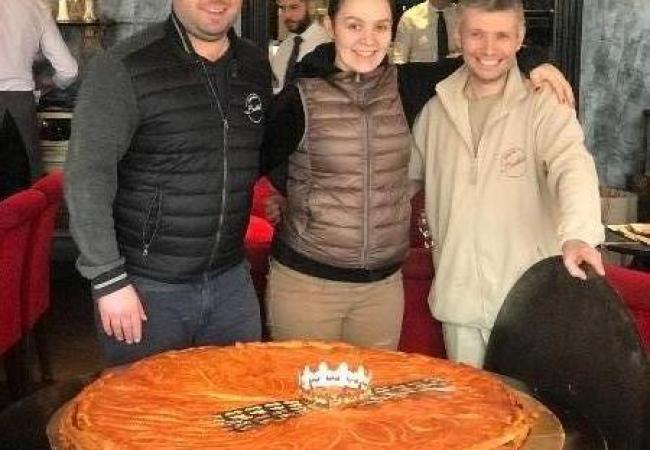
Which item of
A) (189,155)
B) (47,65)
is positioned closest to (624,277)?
(189,155)

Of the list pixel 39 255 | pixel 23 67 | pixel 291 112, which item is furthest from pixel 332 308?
pixel 23 67

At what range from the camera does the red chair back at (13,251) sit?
3.35m

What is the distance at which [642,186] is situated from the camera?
6.14 meters

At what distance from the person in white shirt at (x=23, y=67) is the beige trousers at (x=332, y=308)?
275cm

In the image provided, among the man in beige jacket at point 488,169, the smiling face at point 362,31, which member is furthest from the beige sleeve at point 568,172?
the smiling face at point 362,31

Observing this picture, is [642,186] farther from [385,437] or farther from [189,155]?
[385,437]

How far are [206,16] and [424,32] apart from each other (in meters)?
4.51

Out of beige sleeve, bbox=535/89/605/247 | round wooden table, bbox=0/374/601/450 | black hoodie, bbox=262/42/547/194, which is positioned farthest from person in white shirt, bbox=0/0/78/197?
round wooden table, bbox=0/374/601/450

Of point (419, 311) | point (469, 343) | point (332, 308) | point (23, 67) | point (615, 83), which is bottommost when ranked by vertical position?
point (419, 311)

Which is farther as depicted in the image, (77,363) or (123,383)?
(77,363)

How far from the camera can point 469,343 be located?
8.79 feet

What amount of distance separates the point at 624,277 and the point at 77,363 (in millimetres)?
2493

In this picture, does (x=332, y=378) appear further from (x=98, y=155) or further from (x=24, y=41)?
(x=24, y=41)

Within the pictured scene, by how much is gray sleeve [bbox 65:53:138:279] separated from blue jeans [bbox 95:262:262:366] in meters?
0.17
